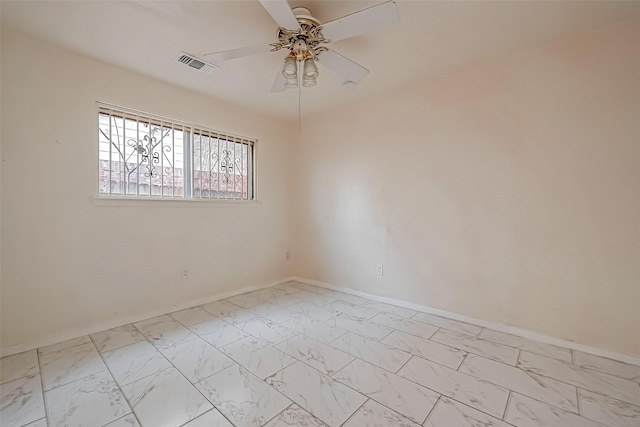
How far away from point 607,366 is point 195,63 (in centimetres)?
385

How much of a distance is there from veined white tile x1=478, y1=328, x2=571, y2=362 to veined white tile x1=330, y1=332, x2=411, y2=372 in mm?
841

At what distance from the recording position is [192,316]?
2.67 meters

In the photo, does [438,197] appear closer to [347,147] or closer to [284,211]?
[347,147]

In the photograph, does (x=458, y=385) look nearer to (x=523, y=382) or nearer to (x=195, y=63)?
(x=523, y=382)

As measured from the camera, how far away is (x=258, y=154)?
3.63 metres

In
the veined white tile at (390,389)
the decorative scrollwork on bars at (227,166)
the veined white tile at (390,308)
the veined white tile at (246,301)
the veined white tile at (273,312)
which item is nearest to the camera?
the veined white tile at (390,389)

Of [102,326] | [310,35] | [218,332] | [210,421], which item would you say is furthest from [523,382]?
[102,326]

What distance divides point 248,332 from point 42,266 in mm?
1663

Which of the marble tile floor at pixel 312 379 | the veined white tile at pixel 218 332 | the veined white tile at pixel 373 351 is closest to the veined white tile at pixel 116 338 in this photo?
the marble tile floor at pixel 312 379

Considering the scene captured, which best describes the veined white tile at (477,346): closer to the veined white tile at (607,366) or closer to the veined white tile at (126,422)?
the veined white tile at (607,366)

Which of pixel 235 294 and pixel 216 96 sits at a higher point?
pixel 216 96

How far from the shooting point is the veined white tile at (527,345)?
200 centimetres

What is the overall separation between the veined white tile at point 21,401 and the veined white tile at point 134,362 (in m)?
0.34

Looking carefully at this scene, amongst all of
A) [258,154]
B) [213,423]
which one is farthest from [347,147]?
[213,423]
